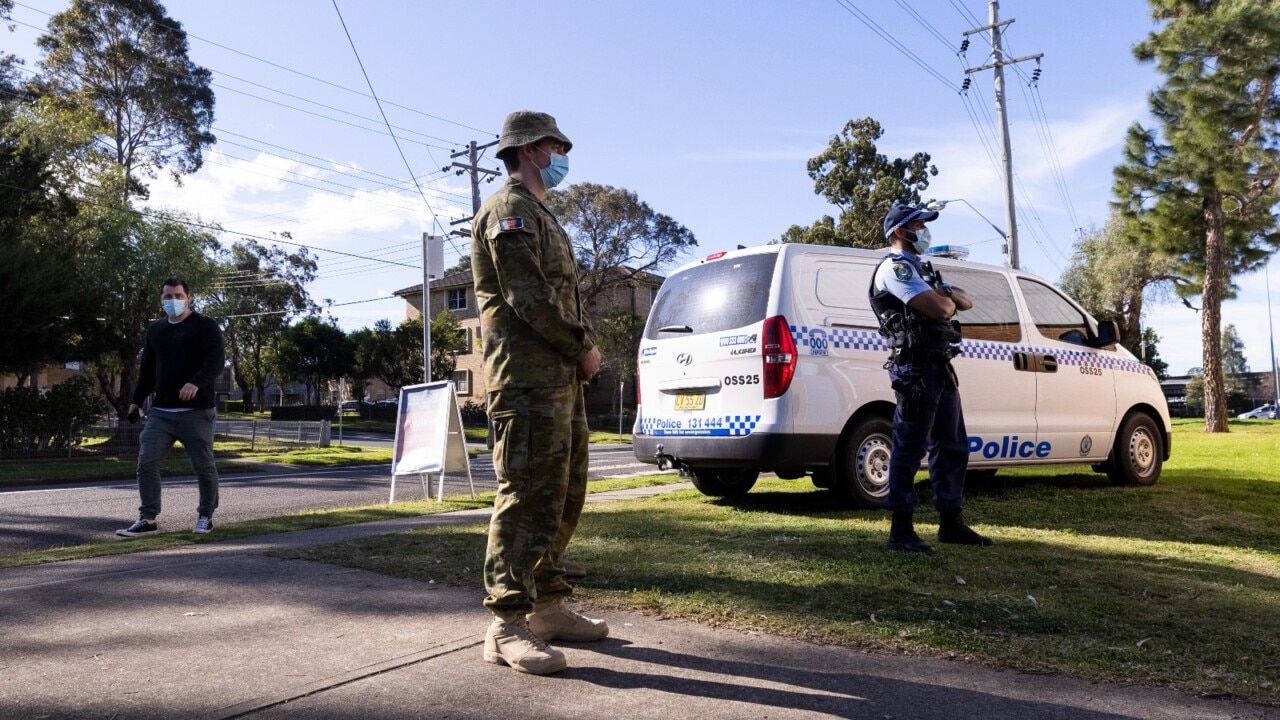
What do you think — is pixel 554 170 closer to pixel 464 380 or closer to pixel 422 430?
pixel 422 430

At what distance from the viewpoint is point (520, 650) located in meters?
2.93

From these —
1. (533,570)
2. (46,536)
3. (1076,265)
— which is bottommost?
(46,536)

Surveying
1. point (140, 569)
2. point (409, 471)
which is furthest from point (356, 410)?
point (140, 569)

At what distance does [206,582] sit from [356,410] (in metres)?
57.2

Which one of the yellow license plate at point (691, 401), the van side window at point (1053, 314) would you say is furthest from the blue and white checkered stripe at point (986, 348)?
the yellow license plate at point (691, 401)

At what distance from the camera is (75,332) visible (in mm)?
24359

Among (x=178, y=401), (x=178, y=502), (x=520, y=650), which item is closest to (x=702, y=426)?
(x=178, y=401)

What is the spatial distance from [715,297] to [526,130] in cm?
386

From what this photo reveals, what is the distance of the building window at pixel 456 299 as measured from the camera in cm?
5641

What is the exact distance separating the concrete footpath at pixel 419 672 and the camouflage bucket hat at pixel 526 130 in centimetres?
182

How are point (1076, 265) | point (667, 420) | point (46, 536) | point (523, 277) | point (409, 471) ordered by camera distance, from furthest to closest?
point (1076, 265) → point (409, 471) → point (46, 536) → point (667, 420) → point (523, 277)

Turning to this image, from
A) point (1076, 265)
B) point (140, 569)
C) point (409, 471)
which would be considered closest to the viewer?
point (140, 569)

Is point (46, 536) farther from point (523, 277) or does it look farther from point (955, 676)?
point (955, 676)

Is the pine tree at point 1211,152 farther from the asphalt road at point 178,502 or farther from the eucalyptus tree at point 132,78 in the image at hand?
the eucalyptus tree at point 132,78
